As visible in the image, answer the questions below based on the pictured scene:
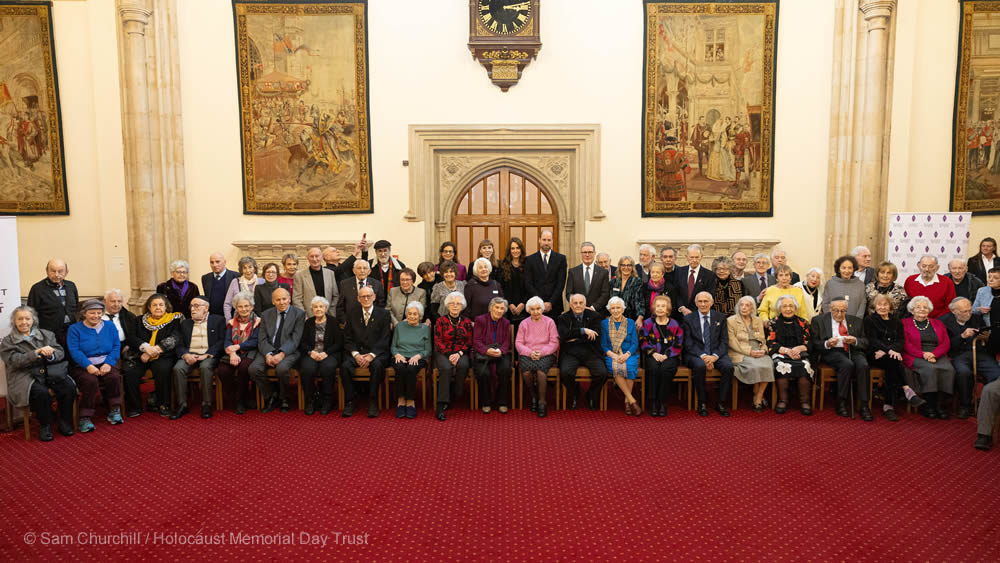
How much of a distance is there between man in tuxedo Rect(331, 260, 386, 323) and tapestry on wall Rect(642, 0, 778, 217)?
4617 millimetres

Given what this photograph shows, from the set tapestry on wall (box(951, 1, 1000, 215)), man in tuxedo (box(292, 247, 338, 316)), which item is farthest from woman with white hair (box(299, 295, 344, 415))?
tapestry on wall (box(951, 1, 1000, 215))

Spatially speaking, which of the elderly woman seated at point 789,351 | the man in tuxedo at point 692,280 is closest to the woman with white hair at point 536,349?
the man in tuxedo at point 692,280

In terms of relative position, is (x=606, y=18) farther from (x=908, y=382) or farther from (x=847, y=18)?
(x=908, y=382)

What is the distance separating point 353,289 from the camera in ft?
21.6

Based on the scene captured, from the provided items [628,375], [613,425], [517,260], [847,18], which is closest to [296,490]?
[613,425]

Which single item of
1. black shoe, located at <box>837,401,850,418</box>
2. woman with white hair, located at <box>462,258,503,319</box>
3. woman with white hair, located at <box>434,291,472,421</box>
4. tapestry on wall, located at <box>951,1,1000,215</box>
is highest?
tapestry on wall, located at <box>951,1,1000,215</box>

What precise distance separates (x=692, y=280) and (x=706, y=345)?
3.20 ft

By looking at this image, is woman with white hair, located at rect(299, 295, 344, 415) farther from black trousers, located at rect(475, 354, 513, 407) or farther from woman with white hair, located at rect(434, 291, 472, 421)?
black trousers, located at rect(475, 354, 513, 407)

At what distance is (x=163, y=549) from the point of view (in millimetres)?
3564

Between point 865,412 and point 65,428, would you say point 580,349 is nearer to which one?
point 865,412

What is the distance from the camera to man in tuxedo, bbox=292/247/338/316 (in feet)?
23.1

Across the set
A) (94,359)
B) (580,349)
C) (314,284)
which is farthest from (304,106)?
(580,349)

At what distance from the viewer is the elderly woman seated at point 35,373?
5.46 meters

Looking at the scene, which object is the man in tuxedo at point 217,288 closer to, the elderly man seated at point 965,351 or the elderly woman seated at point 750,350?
the elderly woman seated at point 750,350
